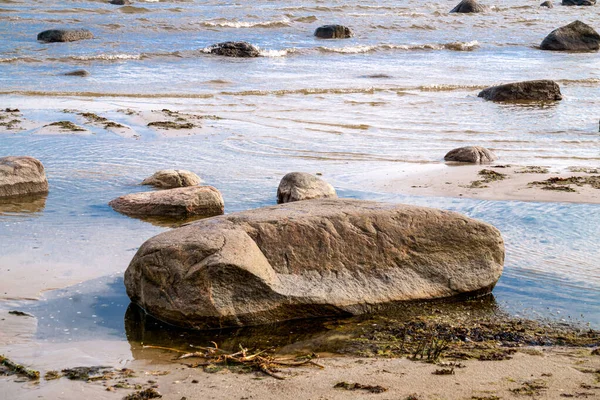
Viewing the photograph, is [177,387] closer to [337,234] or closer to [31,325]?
[31,325]

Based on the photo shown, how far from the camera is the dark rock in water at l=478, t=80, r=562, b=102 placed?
51.1 ft

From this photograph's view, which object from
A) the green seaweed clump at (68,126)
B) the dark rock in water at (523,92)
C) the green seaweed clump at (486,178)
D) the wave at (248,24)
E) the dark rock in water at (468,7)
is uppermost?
the dark rock in water at (468,7)

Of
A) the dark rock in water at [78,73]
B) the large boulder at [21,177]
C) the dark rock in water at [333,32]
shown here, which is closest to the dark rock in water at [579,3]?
the dark rock in water at [333,32]

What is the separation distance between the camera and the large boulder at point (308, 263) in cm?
501

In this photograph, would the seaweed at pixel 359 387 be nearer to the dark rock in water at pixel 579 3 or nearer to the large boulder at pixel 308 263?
the large boulder at pixel 308 263

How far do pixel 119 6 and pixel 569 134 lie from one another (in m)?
24.7

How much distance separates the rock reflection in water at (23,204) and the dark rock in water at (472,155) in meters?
5.01

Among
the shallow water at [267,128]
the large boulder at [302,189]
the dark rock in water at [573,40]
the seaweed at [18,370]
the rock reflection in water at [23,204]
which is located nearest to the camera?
the seaweed at [18,370]

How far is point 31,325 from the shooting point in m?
4.94

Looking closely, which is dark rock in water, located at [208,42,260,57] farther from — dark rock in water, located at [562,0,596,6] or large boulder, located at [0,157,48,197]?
dark rock in water, located at [562,0,596,6]

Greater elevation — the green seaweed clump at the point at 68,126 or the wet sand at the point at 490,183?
the green seaweed clump at the point at 68,126

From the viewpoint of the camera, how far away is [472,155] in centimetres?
1004

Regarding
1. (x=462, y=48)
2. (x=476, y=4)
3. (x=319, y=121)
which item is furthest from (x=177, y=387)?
(x=476, y=4)

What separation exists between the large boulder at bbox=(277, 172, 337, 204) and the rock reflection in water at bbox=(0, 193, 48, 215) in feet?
7.67
